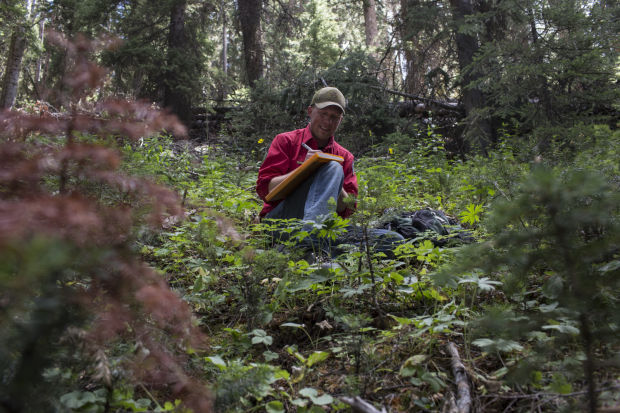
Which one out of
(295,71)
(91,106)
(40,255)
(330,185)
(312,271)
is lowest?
(312,271)

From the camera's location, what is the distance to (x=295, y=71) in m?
9.51

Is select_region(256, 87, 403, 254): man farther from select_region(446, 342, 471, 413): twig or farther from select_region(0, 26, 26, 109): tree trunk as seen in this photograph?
select_region(0, 26, 26, 109): tree trunk

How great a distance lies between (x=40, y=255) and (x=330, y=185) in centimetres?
244

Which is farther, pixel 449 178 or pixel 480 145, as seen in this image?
pixel 480 145

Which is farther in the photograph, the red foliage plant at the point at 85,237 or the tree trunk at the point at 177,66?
the tree trunk at the point at 177,66

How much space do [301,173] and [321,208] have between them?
0.33 metres

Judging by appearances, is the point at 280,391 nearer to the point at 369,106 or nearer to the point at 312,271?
the point at 312,271

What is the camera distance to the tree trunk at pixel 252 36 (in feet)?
36.4

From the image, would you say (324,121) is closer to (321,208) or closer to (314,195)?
(314,195)

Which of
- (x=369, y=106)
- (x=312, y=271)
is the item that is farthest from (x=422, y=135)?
(x=312, y=271)

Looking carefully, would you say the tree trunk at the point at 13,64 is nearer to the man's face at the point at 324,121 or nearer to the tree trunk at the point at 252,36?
the tree trunk at the point at 252,36

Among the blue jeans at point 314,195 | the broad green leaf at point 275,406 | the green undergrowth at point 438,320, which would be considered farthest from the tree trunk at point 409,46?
the broad green leaf at point 275,406

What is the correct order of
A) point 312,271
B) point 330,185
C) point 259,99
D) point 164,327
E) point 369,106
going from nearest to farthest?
point 164,327 < point 312,271 < point 330,185 < point 369,106 < point 259,99

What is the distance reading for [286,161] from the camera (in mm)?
3840
